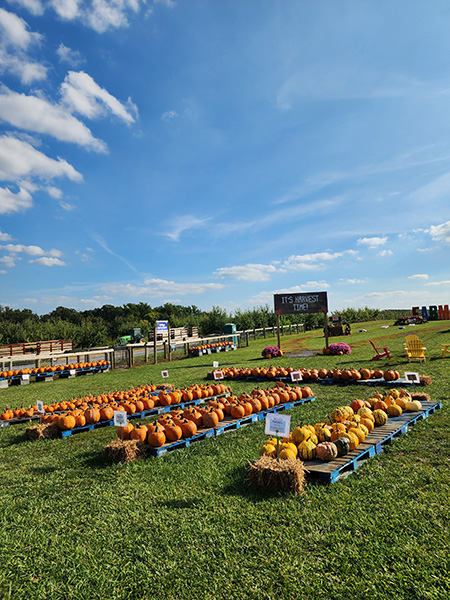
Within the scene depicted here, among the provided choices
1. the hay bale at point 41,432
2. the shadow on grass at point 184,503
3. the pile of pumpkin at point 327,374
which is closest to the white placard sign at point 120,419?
the shadow on grass at point 184,503

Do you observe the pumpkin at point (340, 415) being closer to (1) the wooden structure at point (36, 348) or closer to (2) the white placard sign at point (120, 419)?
(2) the white placard sign at point (120, 419)

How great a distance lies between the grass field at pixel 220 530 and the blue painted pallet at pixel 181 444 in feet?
0.42

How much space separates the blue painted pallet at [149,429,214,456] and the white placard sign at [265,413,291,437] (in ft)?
7.21

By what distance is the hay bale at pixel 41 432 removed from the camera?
738 centimetres

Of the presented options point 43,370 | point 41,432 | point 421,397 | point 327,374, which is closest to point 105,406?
point 41,432

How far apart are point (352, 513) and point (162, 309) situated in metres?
92.2

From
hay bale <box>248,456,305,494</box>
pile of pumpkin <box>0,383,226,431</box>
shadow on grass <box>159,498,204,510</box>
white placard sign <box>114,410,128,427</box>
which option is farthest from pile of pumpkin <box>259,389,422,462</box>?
pile of pumpkin <box>0,383,226,431</box>

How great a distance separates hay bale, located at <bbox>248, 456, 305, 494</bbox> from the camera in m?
4.12

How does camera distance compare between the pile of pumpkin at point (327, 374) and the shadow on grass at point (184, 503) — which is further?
the pile of pumpkin at point (327, 374)

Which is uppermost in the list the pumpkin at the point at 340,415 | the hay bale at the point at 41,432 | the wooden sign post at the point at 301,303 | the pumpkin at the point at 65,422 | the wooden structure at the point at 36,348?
the wooden sign post at the point at 301,303

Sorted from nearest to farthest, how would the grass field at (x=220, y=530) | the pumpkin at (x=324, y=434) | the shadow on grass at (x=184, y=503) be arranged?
the grass field at (x=220, y=530) → the shadow on grass at (x=184, y=503) → the pumpkin at (x=324, y=434)

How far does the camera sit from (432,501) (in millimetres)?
3740

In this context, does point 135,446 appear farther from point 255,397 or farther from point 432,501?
point 432,501

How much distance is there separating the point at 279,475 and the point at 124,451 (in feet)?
8.68
